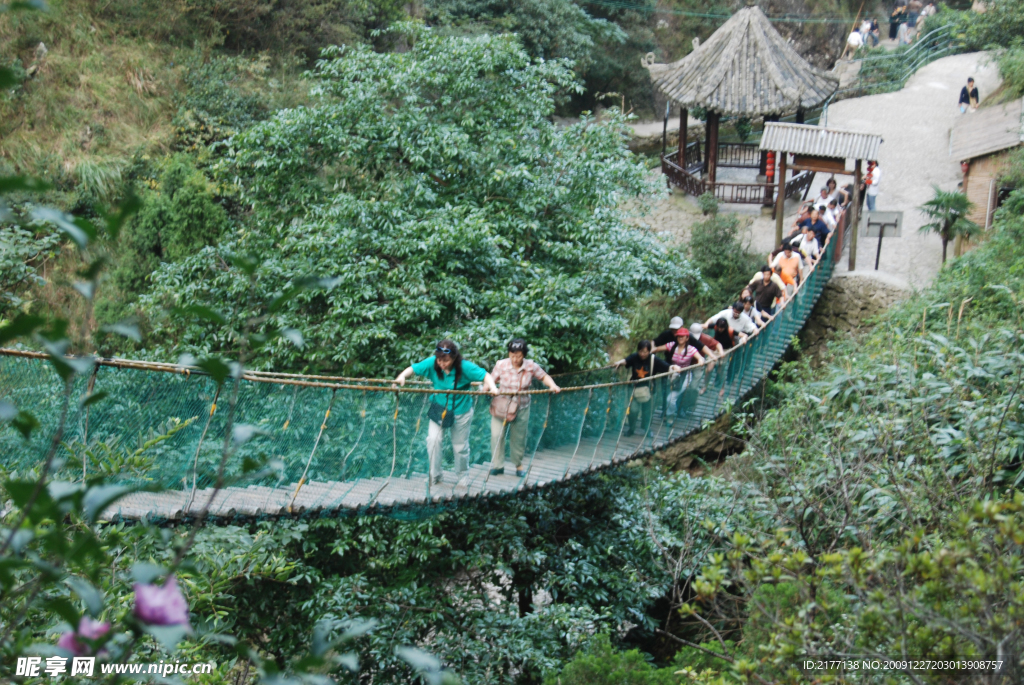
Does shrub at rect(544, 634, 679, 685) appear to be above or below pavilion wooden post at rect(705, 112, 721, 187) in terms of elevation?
below

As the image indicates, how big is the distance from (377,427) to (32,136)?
28.5ft

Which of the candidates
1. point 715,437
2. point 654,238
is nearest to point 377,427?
point 654,238

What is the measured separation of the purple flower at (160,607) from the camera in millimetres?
1221

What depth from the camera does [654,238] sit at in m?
9.16

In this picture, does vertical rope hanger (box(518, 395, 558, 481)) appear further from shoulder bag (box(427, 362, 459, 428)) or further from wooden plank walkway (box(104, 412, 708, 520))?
shoulder bag (box(427, 362, 459, 428))

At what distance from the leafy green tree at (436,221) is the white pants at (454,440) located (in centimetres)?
167

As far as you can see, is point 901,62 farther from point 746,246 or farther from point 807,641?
point 807,641

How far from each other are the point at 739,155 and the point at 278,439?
12.7 metres

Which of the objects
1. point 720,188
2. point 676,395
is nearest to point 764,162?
point 720,188

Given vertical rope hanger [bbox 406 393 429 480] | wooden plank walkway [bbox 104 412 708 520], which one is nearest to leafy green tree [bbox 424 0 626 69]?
wooden plank walkway [bbox 104 412 708 520]

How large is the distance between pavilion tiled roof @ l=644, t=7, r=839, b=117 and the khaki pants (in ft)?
29.2

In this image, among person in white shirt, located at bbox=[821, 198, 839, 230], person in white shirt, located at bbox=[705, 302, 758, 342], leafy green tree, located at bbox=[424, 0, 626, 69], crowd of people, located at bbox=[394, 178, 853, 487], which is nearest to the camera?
crowd of people, located at bbox=[394, 178, 853, 487]

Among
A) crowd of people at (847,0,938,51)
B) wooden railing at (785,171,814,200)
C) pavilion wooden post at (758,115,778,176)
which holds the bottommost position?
wooden railing at (785,171,814,200)

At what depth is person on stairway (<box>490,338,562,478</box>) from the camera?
17.2ft
